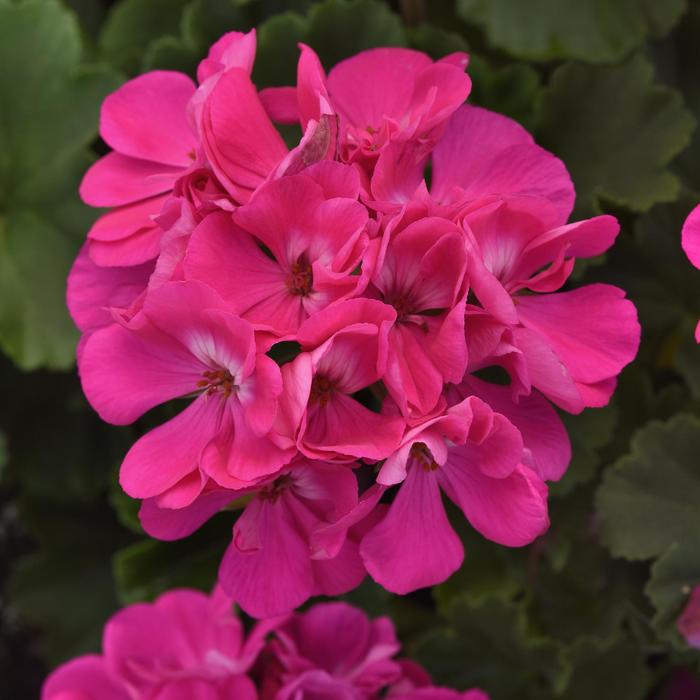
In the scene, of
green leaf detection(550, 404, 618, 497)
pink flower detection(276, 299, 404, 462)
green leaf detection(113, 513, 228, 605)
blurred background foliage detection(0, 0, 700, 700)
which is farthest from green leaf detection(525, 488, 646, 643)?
pink flower detection(276, 299, 404, 462)

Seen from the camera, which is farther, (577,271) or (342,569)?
(577,271)

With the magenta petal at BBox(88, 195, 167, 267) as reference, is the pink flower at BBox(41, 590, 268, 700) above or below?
below

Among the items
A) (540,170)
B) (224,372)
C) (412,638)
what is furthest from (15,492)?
(540,170)

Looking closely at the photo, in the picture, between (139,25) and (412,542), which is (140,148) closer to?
(412,542)

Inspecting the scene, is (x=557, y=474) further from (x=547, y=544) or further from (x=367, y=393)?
Result: (x=547, y=544)

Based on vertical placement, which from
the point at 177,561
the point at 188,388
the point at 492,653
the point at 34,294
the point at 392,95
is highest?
the point at 392,95

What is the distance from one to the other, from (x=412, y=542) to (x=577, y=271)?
373 millimetres

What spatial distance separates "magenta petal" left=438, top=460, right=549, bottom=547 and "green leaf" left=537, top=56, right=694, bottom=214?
17.7 inches

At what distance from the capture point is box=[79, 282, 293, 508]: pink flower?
0.64 meters

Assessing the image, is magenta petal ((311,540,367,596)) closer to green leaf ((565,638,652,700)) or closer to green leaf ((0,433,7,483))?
→ green leaf ((565,638,652,700))

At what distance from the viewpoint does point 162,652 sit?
1003mm

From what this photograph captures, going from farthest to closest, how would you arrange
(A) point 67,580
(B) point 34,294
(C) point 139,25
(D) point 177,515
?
(A) point 67,580, (C) point 139,25, (B) point 34,294, (D) point 177,515

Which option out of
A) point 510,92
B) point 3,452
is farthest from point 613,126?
point 3,452

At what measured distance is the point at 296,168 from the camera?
671mm
